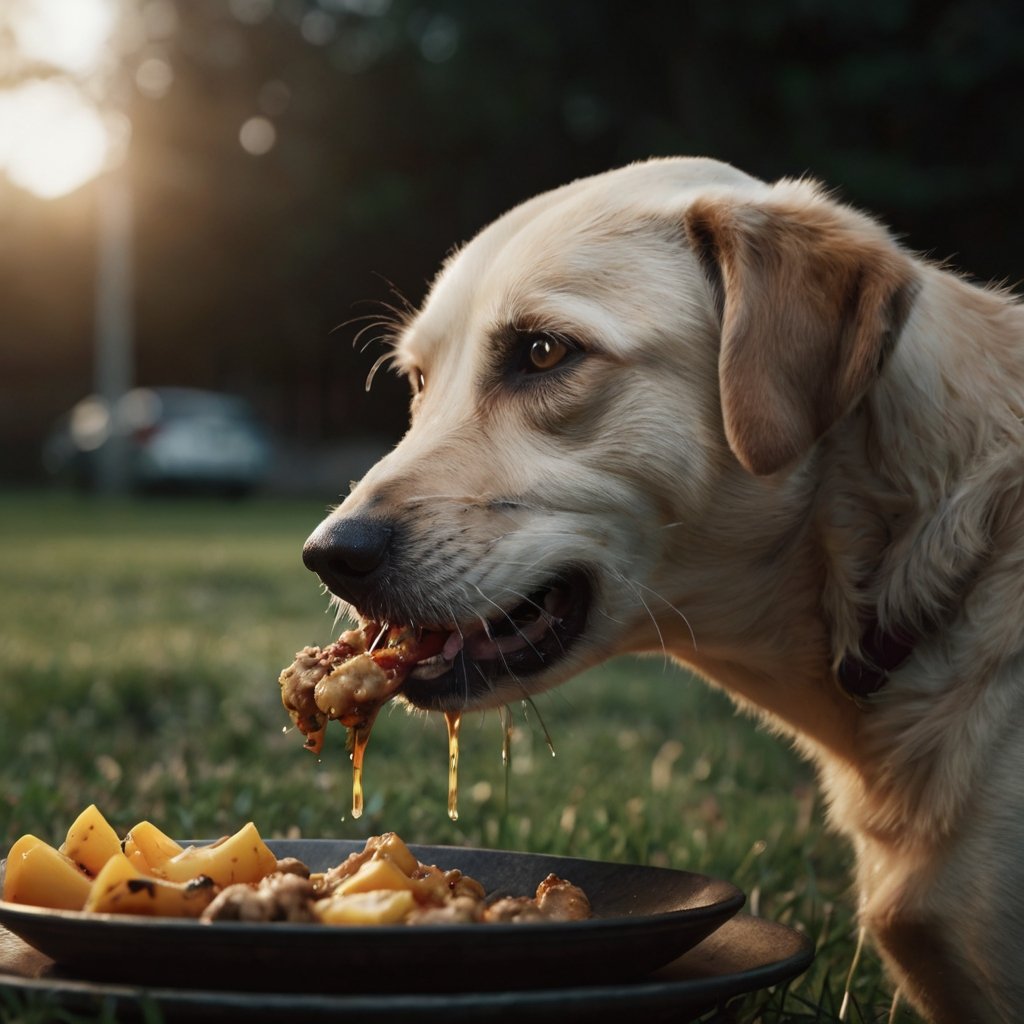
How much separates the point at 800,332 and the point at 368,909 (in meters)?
1.44

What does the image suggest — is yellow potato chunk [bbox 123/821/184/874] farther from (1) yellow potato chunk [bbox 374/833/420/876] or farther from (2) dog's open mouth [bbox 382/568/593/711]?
(2) dog's open mouth [bbox 382/568/593/711]

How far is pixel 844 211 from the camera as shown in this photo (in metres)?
3.16

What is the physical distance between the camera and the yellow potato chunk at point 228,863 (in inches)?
95.8

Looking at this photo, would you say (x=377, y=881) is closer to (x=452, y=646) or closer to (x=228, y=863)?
(x=228, y=863)

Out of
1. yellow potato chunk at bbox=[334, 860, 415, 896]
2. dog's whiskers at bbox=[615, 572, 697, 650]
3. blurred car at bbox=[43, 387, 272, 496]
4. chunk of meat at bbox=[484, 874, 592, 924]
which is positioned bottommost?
blurred car at bbox=[43, 387, 272, 496]

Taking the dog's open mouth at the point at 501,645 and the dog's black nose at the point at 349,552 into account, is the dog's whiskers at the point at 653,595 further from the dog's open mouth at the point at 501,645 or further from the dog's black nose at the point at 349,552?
the dog's black nose at the point at 349,552

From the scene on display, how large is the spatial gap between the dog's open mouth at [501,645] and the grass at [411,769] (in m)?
0.15

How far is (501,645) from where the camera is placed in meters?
2.98

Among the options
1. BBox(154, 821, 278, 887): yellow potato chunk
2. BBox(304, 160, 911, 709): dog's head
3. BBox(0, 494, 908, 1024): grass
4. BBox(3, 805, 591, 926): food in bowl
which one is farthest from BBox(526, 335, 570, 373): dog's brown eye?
BBox(154, 821, 278, 887): yellow potato chunk

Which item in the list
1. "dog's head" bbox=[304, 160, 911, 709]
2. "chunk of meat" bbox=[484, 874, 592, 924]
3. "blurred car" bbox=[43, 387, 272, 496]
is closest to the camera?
"chunk of meat" bbox=[484, 874, 592, 924]

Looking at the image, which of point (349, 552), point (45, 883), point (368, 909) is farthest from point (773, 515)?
point (45, 883)

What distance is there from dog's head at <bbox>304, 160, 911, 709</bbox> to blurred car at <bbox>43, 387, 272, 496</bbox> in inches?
917

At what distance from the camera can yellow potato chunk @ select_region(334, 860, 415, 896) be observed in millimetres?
2275

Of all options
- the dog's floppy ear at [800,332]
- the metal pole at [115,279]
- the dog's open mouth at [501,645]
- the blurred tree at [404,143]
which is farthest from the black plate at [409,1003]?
the metal pole at [115,279]
